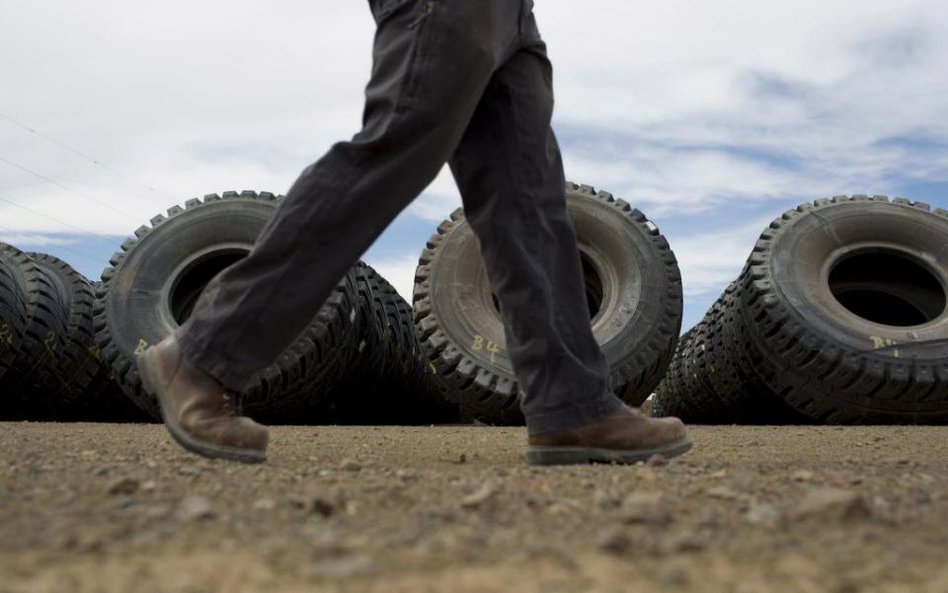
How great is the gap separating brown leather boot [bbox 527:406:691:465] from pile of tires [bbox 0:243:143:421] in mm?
4456

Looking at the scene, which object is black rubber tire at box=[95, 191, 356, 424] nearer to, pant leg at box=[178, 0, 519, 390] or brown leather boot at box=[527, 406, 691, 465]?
brown leather boot at box=[527, 406, 691, 465]

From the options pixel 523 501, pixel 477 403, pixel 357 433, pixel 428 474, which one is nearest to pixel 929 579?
pixel 523 501

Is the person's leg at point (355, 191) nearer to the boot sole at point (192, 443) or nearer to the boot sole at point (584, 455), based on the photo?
the boot sole at point (192, 443)

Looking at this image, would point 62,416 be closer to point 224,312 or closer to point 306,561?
point 224,312

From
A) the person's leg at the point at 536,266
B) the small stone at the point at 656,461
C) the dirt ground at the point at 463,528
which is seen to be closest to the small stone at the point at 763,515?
the dirt ground at the point at 463,528

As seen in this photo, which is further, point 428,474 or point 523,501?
point 428,474

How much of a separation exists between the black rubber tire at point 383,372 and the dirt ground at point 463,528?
3.55 meters

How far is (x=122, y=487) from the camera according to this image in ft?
5.39

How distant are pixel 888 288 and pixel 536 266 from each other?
175 inches

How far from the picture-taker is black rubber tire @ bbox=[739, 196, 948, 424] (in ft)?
16.7

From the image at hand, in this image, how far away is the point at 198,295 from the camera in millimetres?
5746

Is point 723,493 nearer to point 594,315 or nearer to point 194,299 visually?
point 594,315

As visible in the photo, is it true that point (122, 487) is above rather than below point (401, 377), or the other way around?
below

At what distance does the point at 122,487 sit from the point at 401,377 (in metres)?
5.19
